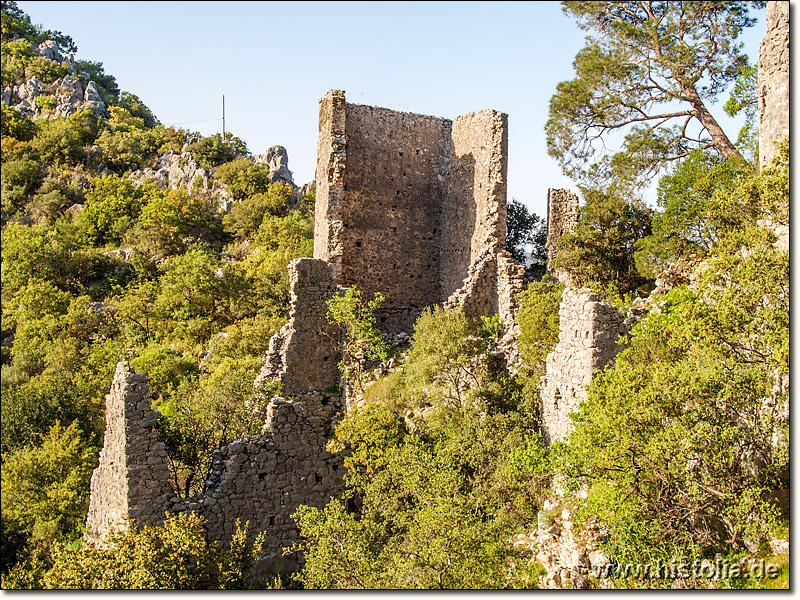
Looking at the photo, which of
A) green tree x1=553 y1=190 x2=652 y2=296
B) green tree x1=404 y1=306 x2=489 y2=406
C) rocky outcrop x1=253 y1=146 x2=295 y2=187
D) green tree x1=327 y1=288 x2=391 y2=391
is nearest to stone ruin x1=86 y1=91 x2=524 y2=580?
green tree x1=327 y1=288 x2=391 y2=391

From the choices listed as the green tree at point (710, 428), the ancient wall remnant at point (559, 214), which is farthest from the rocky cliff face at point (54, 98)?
the green tree at point (710, 428)

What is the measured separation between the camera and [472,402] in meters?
12.6

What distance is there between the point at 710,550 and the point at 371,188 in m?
11.8

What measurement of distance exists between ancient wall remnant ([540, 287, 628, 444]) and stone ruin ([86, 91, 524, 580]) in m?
3.06

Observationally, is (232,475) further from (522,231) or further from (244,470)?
(522,231)

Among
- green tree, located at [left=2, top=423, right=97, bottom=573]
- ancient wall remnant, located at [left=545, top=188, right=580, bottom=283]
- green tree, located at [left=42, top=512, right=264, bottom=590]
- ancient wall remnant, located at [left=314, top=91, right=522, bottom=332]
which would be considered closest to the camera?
green tree, located at [left=42, top=512, right=264, bottom=590]

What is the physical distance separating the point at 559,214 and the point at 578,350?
26.4 ft

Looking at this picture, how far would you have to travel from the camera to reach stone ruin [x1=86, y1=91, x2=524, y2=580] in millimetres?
10594

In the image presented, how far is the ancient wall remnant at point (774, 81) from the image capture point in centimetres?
1112

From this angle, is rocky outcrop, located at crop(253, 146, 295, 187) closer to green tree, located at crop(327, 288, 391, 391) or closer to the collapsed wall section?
the collapsed wall section

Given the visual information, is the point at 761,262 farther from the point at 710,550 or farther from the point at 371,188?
the point at 371,188

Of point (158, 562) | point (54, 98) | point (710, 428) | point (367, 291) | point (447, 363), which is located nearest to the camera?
point (710, 428)

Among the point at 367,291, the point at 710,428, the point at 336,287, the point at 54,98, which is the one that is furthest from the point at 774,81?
the point at 54,98

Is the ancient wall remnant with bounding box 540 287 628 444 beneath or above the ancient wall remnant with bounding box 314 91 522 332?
beneath
